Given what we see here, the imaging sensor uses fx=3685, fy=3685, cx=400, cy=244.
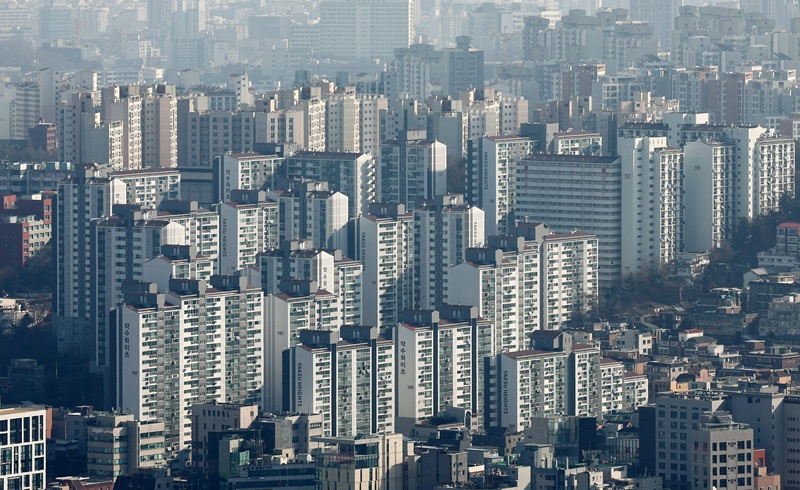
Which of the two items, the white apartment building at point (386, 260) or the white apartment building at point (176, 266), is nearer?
the white apartment building at point (176, 266)

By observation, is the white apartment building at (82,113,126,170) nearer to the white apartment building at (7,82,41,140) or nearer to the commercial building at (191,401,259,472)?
the white apartment building at (7,82,41,140)

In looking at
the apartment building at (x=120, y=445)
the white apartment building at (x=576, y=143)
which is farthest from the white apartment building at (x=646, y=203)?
the apartment building at (x=120, y=445)

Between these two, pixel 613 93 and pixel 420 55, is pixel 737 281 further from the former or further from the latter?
pixel 420 55

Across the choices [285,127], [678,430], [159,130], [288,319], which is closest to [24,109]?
[159,130]

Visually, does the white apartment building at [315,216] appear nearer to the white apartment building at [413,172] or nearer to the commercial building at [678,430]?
the white apartment building at [413,172]

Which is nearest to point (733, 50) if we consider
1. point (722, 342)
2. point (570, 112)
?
point (570, 112)

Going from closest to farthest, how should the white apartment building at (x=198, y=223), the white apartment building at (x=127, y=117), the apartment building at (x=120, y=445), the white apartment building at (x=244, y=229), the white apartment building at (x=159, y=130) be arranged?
the apartment building at (x=120, y=445)
the white apartment building at (x=198, y=223)
the white apartment building at (x=244, y=229)
the white apartment building at (x=127, y=117)
the white apartment building at (x=159, y=130)

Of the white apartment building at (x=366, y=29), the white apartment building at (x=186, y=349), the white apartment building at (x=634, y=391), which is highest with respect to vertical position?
the white apartment building at (x=366, y=29)
